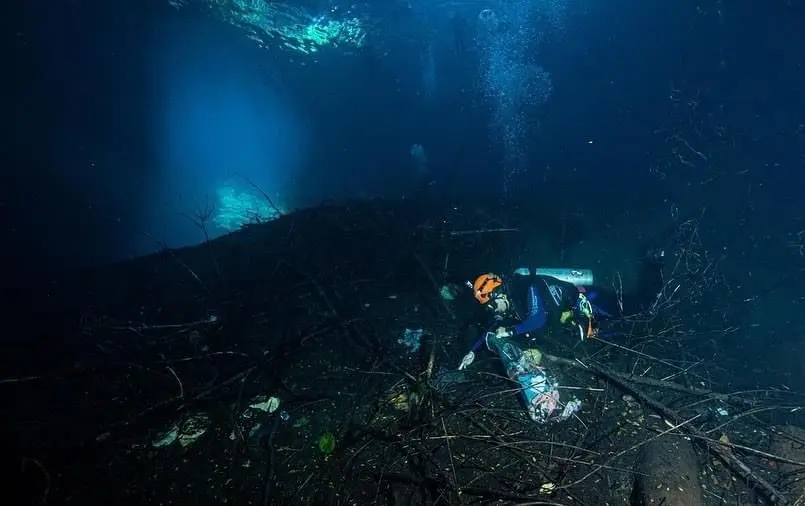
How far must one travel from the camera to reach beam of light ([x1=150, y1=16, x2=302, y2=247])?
14.3m

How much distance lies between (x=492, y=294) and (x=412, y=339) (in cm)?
111

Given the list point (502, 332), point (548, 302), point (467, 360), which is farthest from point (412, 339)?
point (548, 302)

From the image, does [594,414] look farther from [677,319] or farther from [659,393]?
[677,319]

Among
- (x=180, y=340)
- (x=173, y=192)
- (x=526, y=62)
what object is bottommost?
(x=173, y=192)

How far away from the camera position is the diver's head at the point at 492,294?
430 centimetres

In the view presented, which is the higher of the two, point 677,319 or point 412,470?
point 412,470

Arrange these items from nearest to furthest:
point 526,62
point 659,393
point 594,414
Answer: point 594,414 → point 659,393 → point 526,62

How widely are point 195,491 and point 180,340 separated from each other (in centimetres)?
186

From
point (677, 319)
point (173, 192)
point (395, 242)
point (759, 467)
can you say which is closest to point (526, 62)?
point (395, 242)

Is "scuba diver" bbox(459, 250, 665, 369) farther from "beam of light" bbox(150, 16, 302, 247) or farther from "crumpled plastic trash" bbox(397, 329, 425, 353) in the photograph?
"beam of light" bbox(150, 16, 302, 247)

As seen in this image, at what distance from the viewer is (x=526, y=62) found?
31.5 ft

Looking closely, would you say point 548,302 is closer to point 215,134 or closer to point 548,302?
point 548,302

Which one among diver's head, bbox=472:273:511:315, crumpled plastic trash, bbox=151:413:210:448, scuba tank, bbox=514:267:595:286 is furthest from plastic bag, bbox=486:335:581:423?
crumpled plastic trash, bbox=151:413:210:448

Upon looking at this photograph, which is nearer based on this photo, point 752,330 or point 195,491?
point 195,491
